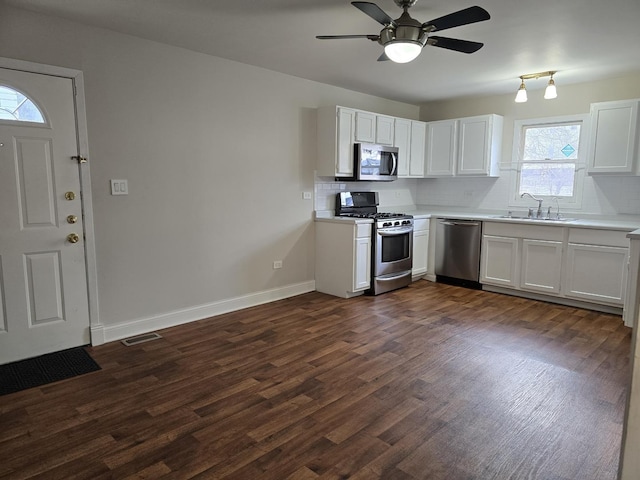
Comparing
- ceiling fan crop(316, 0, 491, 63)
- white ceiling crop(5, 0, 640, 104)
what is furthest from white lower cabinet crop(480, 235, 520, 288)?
ceiling fan crop(316, 0, 491, 63)

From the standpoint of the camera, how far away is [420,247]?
5.55m

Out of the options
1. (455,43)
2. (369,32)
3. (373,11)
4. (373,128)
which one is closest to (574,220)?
(373,128)

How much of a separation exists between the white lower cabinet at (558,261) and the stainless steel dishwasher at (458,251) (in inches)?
4.0

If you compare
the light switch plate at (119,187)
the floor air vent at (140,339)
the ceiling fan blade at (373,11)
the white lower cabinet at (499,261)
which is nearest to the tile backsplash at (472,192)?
the white lower cabinet at (499,261)

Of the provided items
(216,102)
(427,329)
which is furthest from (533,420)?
(216,102)

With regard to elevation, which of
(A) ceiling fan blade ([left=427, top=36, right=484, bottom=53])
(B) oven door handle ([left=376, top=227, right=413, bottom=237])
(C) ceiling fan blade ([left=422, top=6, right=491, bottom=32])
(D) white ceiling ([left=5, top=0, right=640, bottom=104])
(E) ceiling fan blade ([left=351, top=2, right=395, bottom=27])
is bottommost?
(B) oven door handle ([left=376, top=227, right=413, bottom=237])

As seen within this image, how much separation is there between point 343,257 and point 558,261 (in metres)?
2.38

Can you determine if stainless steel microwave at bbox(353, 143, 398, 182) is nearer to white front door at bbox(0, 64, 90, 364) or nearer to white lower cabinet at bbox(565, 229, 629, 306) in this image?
white lower cabinet at bbox(565, 229, 629, 306)

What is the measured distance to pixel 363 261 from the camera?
475 centimetres

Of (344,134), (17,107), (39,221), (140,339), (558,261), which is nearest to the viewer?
(17,107)

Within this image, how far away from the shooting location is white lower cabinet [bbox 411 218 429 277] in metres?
5.45

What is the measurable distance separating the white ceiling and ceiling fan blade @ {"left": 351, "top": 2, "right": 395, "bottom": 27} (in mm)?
304

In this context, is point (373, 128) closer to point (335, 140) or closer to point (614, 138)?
point (335, 140)

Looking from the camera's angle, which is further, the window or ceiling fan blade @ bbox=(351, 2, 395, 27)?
the window
